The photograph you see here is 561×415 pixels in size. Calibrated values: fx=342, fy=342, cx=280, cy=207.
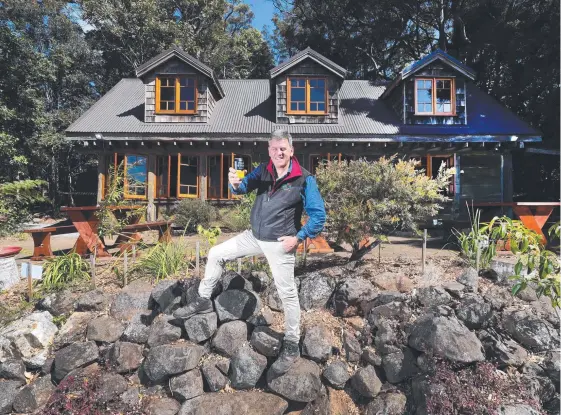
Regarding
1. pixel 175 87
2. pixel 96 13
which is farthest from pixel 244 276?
pixel 96 13

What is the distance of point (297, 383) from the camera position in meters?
3.60

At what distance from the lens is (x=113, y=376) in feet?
12.4

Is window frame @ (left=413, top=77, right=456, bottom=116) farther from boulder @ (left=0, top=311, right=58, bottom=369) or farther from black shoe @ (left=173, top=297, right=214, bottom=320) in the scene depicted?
boulder @ (left=0, top=311, right=58, bottom=369)

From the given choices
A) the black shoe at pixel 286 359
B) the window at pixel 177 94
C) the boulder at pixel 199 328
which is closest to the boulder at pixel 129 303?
the boulder at pixel 199 328

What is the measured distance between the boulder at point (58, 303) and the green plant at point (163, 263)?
35.8 inches

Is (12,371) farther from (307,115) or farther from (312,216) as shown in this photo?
(307,115)

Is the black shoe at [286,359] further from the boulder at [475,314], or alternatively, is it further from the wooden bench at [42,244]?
the wooden bench at [42,244]

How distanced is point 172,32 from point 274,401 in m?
21.9

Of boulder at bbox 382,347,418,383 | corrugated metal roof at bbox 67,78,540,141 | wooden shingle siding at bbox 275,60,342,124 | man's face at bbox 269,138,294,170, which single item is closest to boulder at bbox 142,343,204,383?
boulder at bbox 382,347,418,383

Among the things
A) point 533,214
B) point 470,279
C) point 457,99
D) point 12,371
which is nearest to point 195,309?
point 12,371

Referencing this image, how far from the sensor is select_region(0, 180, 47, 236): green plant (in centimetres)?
546

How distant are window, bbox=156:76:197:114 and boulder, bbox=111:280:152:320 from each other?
30.1ft

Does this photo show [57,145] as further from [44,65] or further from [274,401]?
[274,401]

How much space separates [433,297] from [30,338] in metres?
4.90
